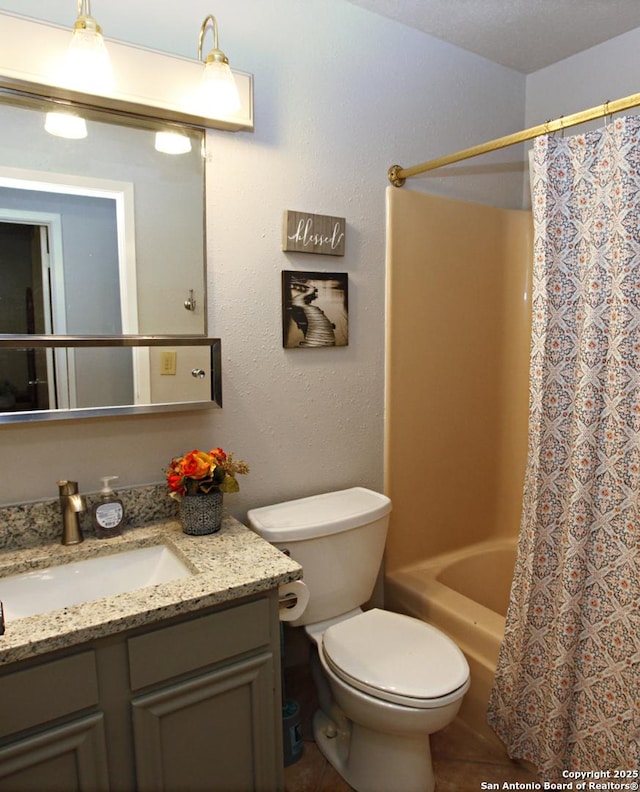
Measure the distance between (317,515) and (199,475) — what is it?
0.47 m

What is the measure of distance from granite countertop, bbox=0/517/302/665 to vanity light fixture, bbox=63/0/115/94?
119 cm

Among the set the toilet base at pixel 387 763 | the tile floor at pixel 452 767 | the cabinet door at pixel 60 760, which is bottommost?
the tile floor at pixel 452 767

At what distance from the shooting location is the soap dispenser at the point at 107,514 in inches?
59.0

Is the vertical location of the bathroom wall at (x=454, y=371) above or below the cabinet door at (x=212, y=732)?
above

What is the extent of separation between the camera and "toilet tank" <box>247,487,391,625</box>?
1687mm

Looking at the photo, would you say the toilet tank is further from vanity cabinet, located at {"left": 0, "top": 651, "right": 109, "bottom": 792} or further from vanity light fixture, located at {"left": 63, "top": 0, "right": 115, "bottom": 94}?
vanity light fixture, located at {"left": 63, "top": 0, "right": 115, "bottom": 94}

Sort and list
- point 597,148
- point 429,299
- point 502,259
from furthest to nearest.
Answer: point 502,259, point 429,299, point 597,148

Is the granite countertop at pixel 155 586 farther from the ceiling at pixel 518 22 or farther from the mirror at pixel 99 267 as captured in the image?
the ceiling at pixel 518 22

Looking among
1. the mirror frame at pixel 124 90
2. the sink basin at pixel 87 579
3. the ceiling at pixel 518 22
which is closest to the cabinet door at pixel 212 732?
the sink basin at pixel 87 579

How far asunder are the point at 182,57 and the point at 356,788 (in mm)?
2214

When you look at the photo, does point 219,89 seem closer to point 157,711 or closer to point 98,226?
point 98,226

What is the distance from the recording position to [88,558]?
1436 millimetres

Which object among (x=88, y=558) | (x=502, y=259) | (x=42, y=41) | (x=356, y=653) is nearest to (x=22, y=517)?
(x=88, y=558)

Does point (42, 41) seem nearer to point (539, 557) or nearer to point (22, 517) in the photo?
point (22, 517)
